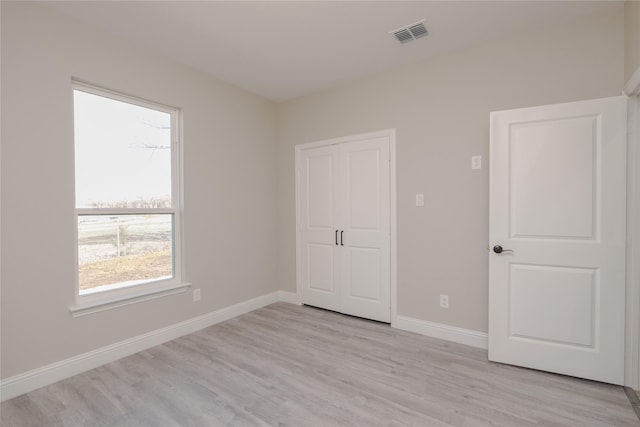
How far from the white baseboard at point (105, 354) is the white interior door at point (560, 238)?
2.79 metres

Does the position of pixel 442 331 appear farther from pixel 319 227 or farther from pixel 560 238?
pixel 319 227

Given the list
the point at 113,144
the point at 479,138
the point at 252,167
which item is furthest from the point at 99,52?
the point at 479,138

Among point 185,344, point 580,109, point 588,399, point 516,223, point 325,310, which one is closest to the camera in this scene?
point 588,399

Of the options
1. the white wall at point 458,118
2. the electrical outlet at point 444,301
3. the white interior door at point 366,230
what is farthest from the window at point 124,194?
the electrical outlet at point 444,301

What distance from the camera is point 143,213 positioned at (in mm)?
2850

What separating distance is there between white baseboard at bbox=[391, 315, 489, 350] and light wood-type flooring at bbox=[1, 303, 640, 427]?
0.12 m

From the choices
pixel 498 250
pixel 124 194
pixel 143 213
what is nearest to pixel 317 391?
pixel 498 250

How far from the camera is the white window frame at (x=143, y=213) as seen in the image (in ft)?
7.98

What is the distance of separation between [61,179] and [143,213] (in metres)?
0.68

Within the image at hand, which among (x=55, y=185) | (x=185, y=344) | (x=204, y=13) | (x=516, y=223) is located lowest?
(x=185, y=344)

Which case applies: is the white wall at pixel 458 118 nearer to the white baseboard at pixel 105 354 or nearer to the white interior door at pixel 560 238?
the white interior door at pixel 560 238

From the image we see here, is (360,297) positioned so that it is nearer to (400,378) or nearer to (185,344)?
(400,378)

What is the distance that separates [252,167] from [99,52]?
1869 millimetres

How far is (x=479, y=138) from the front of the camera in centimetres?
276
